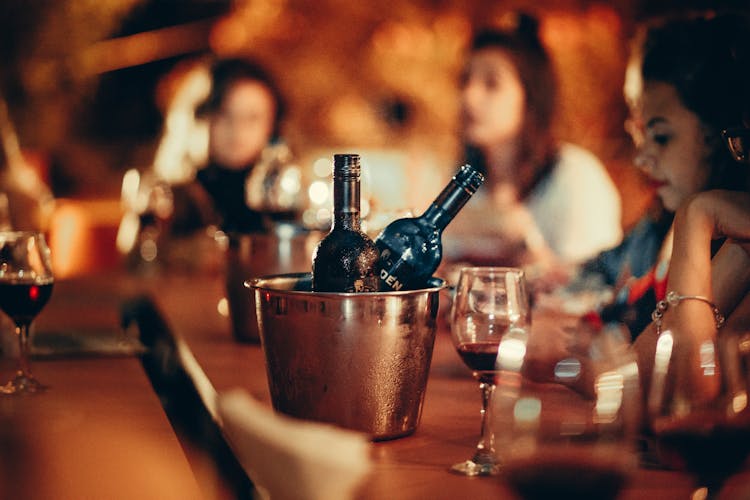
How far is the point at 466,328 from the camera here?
3.03ft

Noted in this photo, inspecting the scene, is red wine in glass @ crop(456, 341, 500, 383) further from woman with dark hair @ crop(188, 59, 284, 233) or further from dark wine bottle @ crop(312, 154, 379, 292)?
woman with dark hair @ crop(188, 59, 284, 233)

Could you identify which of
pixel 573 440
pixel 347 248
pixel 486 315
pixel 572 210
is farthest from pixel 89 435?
pixel 572 210

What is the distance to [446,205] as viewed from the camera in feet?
3.44

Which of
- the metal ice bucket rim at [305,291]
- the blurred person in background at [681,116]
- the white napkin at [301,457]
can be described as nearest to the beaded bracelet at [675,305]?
the blurred person in background at [681,116]

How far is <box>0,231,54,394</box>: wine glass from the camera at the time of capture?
126 cm

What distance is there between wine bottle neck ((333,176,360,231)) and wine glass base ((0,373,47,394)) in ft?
1.86

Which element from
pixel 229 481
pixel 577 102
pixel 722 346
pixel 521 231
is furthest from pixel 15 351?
pixel 577 102

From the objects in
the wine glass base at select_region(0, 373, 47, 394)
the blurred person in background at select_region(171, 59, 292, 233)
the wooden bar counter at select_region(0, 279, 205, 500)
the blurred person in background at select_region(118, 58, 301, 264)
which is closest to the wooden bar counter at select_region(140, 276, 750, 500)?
the wooden bar counter at select_region(0, 279, 205, 500)

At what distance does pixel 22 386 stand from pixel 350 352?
606 mm

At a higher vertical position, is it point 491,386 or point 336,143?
point 336,143

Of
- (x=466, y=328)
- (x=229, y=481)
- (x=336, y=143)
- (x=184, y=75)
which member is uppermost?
(x=184, y=75)

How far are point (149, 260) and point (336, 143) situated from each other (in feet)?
16.0

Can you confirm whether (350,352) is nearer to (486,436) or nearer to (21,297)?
(486,436)

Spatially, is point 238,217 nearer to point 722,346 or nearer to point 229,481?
point 229,481
